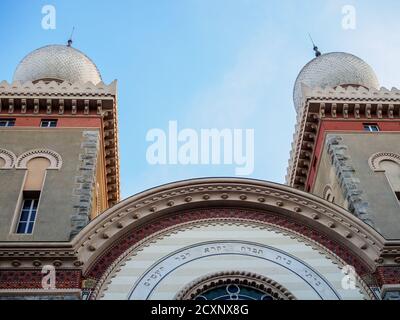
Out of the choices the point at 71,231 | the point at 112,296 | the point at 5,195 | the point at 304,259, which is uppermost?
the point at 5,195

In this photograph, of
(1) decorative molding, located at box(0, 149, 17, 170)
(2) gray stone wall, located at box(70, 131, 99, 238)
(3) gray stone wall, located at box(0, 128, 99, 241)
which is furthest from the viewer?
(1) decorative molding, located at box(0, 149, 17, 170)

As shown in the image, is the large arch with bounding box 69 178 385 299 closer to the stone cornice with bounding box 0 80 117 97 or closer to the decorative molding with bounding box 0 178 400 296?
the decorative molding with bounding box 0 178 400 296

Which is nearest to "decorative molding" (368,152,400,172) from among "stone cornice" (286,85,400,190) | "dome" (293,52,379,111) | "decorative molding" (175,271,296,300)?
"stone cornice" (286,85,400,190)

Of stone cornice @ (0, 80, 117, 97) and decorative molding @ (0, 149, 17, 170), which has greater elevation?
stone cornice @ (0, 80, 117, 97)

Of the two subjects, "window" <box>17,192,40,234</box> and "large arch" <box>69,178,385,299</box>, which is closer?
"large arch" <box>69,178,385,299</box>

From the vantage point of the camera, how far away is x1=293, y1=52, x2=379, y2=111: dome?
33.7 m

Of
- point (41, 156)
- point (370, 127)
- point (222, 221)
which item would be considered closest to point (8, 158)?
point (41, 156)

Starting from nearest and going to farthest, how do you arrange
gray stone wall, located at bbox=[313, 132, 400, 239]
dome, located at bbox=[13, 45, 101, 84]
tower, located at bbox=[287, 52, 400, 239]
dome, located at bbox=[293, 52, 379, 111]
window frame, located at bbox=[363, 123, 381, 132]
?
gray stone wall, located at bbox=[313, 132, 400, 239] < tower, located at bbox=[287, 52, 400, 239] < window frame, located at bbox=[363, 123, 381, 132] < dome, located at bbox=[13, 45, 101, 84] < dome, located at bbox=[293, 52, 379, 111]

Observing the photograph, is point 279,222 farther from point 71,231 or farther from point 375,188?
point 71,231

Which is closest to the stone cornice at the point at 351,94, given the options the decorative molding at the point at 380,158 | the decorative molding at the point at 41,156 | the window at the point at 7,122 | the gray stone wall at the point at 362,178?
the gray stone wall at the point at 362,178

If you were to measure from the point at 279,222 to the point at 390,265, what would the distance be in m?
4.08

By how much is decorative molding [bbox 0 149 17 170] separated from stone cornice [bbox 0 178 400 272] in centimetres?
620

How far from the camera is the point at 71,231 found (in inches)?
849
